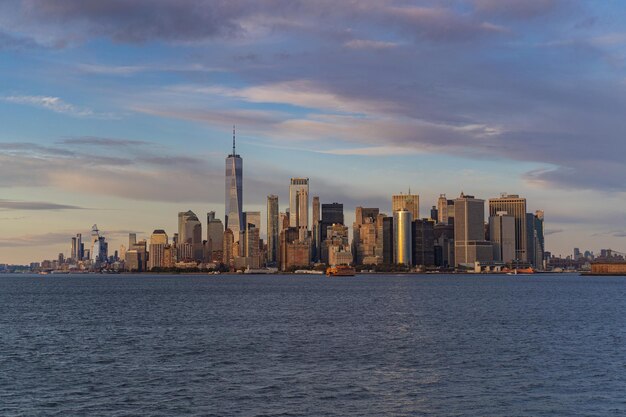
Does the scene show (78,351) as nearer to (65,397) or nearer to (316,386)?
(65,397)

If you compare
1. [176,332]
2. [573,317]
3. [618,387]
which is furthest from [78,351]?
[573,317]

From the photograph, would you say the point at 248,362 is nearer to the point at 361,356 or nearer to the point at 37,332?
the point at 361,356

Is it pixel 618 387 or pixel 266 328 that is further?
pixel 266 328

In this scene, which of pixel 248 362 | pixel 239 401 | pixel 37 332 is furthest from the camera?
pixel 37 332

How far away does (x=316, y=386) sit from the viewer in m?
50.9

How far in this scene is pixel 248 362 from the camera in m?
61.3

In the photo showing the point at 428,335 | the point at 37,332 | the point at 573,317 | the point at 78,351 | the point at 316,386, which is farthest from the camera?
the point at 573,317

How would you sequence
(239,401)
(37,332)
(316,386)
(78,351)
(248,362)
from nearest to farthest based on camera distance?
(239,401) < (316,386) < (248,362) < (78,351) < (37,332)

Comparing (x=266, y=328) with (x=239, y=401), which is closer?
(x=239, y=401)

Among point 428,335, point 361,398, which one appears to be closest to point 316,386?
point 361,398

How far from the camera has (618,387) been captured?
168 feet

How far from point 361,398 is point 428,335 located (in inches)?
1413

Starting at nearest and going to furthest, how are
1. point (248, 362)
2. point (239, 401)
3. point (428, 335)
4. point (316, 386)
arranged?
point (239, 401) → point (316, 386) → point (248, 362) → point (428, 335)

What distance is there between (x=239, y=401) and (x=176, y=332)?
40996 millimetres
